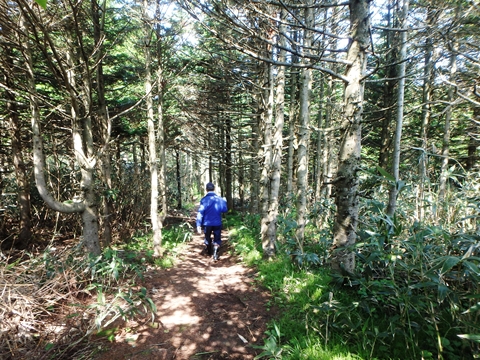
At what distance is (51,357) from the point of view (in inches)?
95.2

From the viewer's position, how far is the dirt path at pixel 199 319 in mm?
2752

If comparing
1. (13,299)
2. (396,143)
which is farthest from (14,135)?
(396,143)

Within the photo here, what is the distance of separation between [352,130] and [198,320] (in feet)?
11.0

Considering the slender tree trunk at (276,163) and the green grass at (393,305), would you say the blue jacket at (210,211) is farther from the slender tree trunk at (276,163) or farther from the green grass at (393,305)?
the green grass at (393,305)

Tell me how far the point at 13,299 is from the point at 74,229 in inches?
199

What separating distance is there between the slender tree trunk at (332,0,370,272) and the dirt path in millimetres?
1817

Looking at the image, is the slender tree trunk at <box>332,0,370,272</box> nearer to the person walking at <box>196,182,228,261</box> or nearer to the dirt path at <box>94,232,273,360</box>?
the dirt path at <box>94,232,273,360</box>

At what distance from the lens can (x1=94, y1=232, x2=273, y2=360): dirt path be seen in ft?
9.03

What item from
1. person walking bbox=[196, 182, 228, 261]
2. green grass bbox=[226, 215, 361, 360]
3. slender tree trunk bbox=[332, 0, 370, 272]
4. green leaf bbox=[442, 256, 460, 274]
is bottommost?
green grass bbox=[226, 215, 361, 360]

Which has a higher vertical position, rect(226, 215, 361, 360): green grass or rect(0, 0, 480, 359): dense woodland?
rect(0, 0, 480, 359): dense woodland

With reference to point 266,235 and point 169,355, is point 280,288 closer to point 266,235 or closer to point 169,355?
point 266,235

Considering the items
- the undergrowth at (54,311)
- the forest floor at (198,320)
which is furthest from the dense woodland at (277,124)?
the forest floor at (198,320)

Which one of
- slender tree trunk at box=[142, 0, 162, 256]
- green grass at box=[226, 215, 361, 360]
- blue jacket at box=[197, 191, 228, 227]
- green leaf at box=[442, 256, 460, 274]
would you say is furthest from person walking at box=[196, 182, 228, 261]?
green leaf at box=[442, 256, 460, 274]

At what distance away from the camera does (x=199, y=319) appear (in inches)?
135
